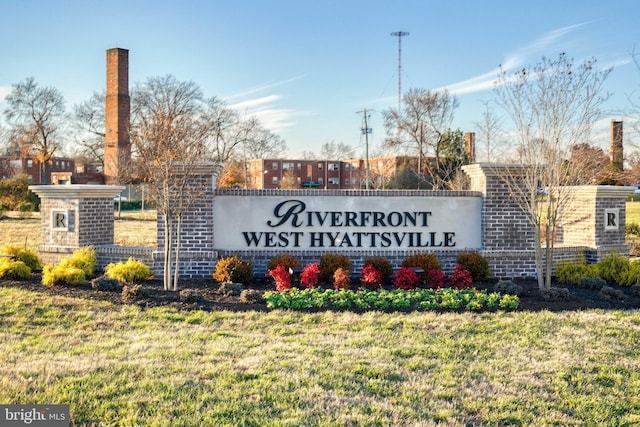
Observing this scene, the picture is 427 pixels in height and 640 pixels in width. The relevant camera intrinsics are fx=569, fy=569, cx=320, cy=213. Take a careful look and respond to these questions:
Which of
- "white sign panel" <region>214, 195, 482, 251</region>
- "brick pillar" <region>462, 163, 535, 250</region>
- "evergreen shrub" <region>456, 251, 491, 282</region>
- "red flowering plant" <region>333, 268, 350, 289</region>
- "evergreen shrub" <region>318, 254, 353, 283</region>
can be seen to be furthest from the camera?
"brick pillar" <region>462, 163, 535, 250</region>

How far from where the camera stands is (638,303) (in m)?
8.84

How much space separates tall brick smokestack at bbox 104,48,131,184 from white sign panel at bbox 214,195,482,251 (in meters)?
35.6

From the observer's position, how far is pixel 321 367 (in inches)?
216

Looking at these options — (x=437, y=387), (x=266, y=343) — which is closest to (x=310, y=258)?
(x=266, y=343)

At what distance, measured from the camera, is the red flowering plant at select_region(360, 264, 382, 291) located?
964 cm

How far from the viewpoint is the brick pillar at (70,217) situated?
11.2 meters

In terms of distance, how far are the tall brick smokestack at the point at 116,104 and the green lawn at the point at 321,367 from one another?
39686mm

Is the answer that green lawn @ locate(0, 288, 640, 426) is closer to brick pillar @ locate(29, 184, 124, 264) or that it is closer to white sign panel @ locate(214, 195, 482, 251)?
white sign panel @ locate(214, 195, 482, 251)

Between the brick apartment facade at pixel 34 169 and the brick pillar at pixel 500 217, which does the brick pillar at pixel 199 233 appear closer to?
the brick pillar at pixel 500 217

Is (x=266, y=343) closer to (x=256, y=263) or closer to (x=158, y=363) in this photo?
(x=158, y=363)

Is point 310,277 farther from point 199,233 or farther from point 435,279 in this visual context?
point 199,233

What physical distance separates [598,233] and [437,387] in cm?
863

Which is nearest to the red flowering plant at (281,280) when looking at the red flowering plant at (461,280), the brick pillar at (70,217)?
the red flowering plant at (461,280)

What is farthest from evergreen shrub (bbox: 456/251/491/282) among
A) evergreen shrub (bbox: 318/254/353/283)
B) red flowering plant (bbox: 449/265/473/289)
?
evergreen shrub (bbox: 318/254/353/283)
